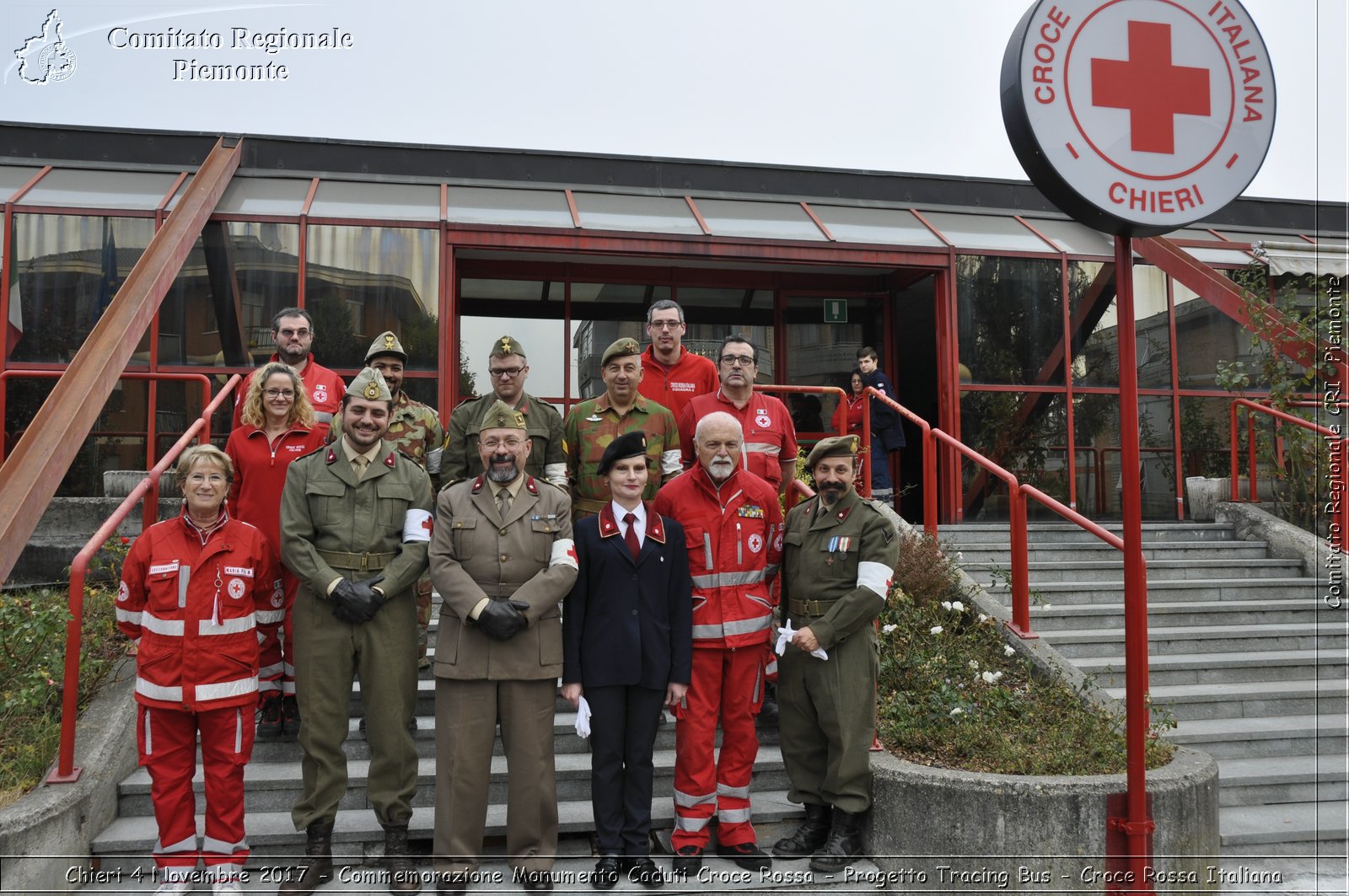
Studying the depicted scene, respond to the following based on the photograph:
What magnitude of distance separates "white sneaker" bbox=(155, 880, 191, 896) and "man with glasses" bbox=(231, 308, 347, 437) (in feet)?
7.61

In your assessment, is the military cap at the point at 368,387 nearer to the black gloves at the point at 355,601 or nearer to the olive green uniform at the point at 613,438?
the black gloves at the point at 355,601

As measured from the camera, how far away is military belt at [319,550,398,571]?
4359mm

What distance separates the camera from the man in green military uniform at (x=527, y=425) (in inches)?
202

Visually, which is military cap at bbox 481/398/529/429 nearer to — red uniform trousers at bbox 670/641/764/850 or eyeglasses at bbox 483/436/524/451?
eyeglasses at bbox 483/436/524/451

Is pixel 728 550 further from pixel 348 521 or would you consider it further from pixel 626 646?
pixel 348 521

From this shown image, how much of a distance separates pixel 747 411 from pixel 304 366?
8.57 ft

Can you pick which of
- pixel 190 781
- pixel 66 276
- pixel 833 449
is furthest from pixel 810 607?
pixel 66 276

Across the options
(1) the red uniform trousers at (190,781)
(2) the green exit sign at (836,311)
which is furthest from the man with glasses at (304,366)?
(2) the green exit sign at (836,311)

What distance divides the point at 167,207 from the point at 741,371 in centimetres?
717

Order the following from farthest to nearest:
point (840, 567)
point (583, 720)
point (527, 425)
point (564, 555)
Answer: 1. point (527, 425)
2. point (840, 567)
3. point (564, 555)
4. point (583, 720)

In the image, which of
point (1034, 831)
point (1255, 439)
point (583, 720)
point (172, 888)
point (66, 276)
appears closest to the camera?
point (172, 888)

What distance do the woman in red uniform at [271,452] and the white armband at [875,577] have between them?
281 cm

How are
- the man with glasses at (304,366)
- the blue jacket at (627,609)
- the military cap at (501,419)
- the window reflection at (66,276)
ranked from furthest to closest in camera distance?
the window reflection at (66,276)
the man with glasses at (304,366)
the military cap at (501,419)
the blue jacket at (627,609)

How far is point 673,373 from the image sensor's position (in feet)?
20.0
